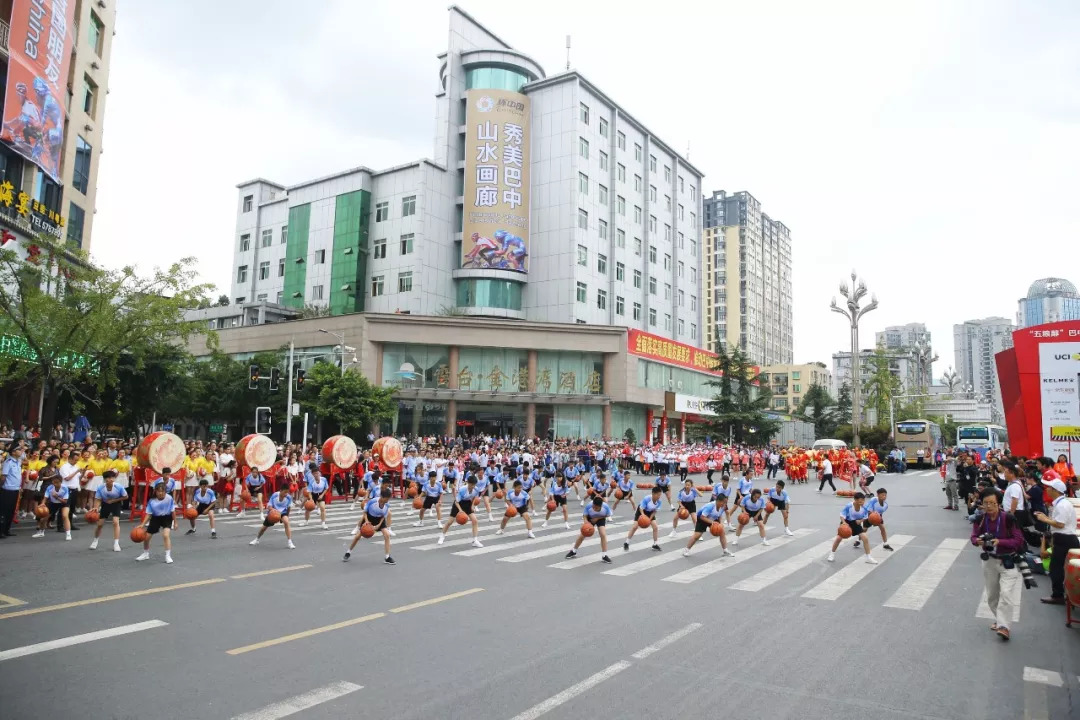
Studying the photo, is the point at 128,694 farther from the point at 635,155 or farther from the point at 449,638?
the point at 635,155

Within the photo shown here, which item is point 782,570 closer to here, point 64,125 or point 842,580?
point 842,580

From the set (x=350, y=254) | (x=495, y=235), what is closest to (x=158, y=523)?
(x=495, y=235)

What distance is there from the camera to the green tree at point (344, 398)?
3803 cm

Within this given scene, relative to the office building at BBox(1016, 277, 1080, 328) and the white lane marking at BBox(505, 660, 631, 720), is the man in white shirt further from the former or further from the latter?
the office building at BBox(1016, 277, 1080, 328)

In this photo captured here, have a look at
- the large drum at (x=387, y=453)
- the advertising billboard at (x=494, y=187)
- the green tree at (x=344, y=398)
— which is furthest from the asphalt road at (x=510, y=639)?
the advertising billboard at (x=494, y=187)

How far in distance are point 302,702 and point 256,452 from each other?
1409 centimetres

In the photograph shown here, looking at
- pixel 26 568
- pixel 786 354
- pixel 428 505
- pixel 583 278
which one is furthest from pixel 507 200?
pixel 786 354

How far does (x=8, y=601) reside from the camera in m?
9.13

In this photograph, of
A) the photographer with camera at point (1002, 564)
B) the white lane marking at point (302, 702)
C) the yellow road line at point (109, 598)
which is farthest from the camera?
the yellow road line at point (109, 598)

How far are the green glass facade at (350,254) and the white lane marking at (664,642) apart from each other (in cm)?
5054

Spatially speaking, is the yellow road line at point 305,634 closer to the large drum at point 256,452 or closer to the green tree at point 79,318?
the large drum at point 256,452

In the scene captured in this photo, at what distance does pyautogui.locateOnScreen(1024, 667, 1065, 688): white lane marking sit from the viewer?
6.83 metres

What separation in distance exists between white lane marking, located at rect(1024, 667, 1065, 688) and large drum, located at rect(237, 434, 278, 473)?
1664 cm

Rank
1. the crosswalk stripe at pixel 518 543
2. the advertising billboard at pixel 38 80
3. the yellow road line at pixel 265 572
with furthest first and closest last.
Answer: the advertising billboard at pixel 38 80, the crosswalk stripe at pixel 518 543, the yellow road line at pixel 265 572
